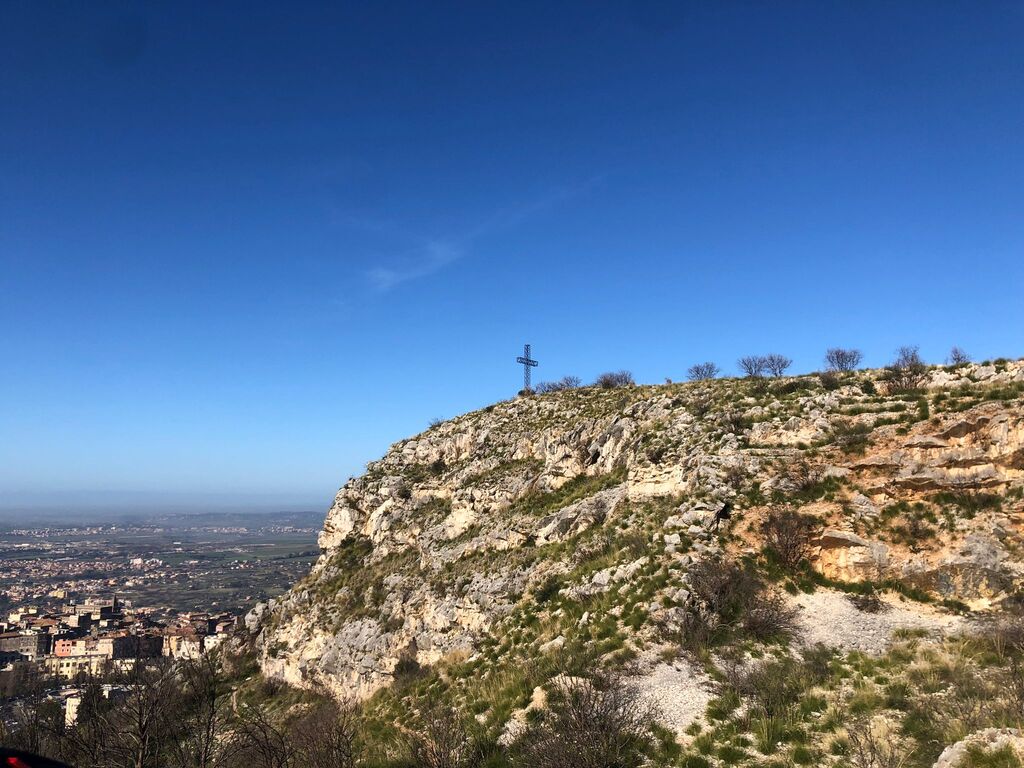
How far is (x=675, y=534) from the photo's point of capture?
989 inches

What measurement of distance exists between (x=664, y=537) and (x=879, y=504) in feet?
30.7

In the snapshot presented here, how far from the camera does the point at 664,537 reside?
25328 mm

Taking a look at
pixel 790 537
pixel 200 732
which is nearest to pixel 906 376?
pixel 790 537

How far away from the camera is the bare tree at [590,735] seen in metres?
12.4

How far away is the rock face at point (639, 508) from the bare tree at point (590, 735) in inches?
238

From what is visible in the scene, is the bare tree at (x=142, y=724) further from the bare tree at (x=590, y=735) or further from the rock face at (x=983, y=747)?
the rock face at (x=983, y=747)

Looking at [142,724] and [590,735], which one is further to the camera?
[142,724]

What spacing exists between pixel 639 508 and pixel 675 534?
4.98m

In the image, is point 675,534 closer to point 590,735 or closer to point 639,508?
Result: point 639,508

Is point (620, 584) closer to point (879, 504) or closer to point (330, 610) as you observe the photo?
point (879, 504)

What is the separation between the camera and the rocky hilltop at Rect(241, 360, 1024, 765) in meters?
20.8

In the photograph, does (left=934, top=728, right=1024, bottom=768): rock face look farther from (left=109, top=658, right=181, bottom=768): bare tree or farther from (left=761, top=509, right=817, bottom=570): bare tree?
(left=109, top=658, right=181, bottom=768): bare tree

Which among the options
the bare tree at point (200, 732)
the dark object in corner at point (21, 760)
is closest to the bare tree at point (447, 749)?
the bare tree at point (200, 732)

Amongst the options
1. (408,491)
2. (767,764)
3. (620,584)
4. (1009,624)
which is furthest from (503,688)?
(408,491)
